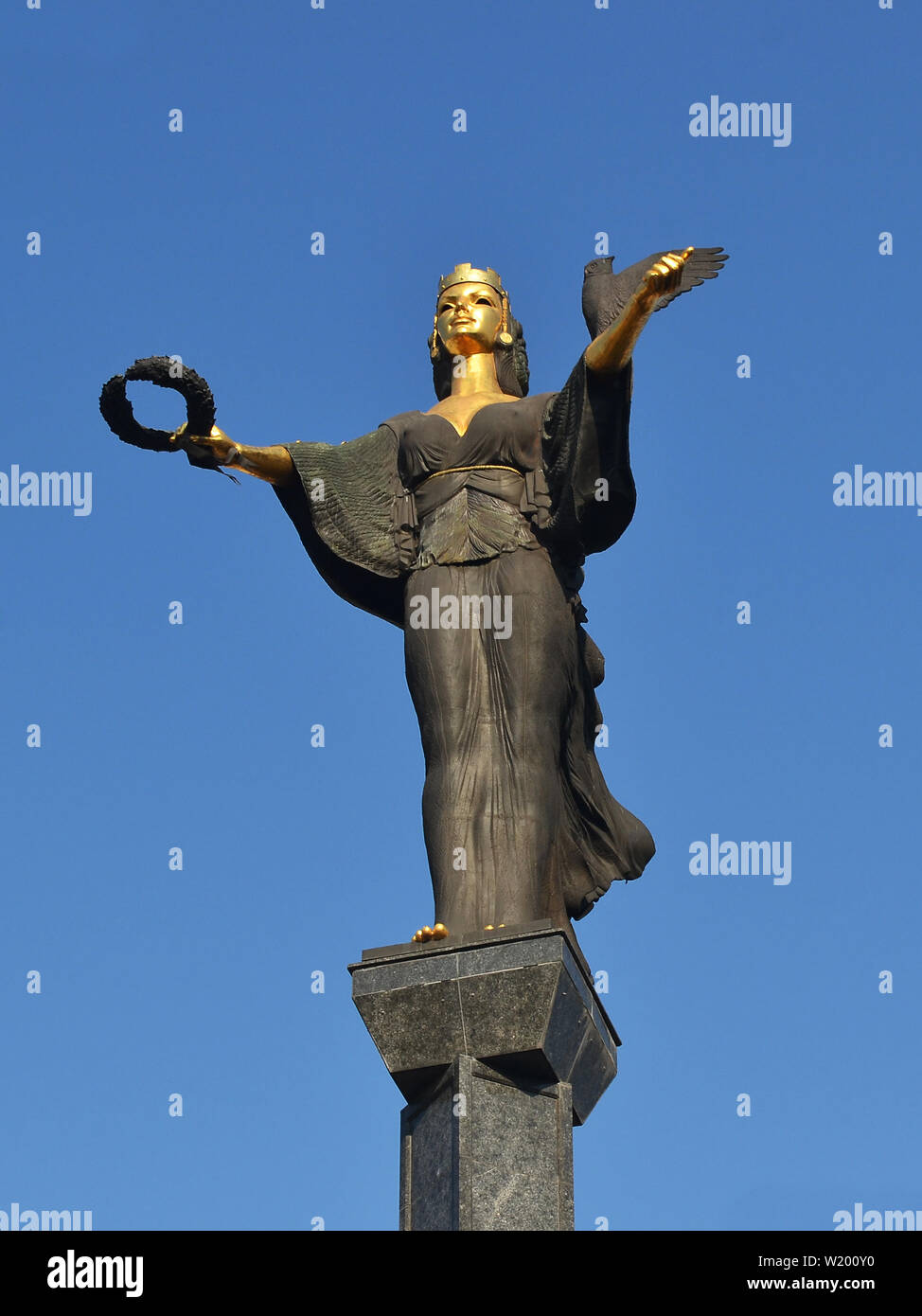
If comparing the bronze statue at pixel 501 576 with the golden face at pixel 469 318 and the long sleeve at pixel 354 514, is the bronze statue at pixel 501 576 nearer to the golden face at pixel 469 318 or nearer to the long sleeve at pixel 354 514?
the long sleeve at pixel 354 514

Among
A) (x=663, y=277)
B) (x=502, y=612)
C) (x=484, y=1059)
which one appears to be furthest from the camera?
(x=502, y=612)

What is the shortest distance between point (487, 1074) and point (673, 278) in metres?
4.69

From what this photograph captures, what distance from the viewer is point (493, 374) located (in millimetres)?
17891

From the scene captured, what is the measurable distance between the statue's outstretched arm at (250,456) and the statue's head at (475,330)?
1.21m

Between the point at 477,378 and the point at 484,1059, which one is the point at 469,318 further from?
the point at 484,1059

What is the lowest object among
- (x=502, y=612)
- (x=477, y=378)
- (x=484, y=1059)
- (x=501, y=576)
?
(x=484, y=1059)

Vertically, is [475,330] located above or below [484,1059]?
above

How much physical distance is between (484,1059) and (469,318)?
5.27 meters

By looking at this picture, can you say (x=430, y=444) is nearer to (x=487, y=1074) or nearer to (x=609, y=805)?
(x=609, y=805)

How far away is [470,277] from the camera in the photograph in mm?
18062

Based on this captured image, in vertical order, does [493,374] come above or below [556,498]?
above

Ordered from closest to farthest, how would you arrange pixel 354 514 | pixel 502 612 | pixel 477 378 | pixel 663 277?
1. pixel 663 277
2. pixel 502 612
3. pixel 354 514
4. pixel 477 378

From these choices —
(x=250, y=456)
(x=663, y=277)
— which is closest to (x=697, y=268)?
(x=663, y=277)
